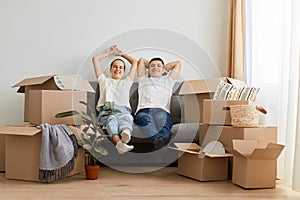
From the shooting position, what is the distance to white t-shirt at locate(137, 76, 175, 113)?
363cm

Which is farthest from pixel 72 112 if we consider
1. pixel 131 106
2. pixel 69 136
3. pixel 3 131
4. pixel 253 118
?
pixel 253 118

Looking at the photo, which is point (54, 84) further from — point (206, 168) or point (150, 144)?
point (206, 168)

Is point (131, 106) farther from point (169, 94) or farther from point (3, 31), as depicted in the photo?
point (3, 31)

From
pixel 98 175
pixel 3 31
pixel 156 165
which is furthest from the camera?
pixel 3 31

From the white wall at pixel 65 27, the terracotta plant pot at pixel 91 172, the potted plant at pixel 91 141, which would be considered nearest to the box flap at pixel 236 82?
the white wall at pixel 65 27

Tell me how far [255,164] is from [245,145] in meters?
0.17

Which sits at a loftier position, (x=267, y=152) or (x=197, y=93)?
(x=197, y=93)

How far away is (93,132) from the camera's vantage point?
10.1 feet

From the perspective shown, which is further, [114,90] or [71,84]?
[114,90]

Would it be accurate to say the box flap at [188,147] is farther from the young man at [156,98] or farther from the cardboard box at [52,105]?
the cardboard box at [52,105]

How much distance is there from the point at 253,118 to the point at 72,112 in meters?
1.26

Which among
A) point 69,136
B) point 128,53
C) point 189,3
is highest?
point 189,3

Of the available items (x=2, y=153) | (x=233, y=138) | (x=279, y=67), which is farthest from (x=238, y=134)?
(x=2, y=153)

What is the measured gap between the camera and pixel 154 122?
137 inches
